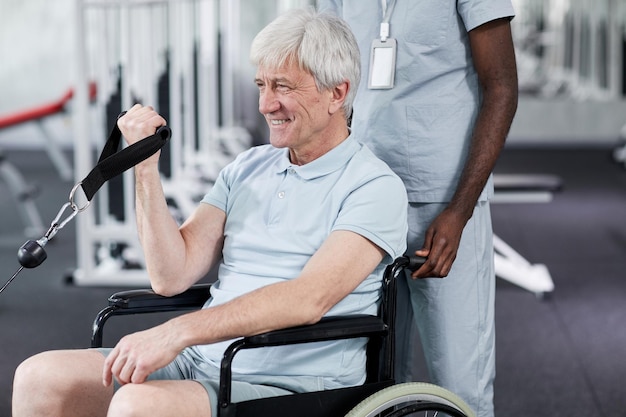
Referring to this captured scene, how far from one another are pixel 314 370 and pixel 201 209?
1.37 feet

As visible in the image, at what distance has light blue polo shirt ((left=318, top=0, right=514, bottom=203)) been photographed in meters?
1.82

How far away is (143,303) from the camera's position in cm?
175

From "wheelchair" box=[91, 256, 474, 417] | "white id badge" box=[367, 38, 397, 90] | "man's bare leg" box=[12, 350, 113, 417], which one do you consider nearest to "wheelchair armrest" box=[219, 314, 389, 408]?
"wheelchair" box=[91, 256, 474, 417]

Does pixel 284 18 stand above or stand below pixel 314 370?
above

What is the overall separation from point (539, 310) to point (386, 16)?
2342mm

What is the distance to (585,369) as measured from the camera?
10.3 feet

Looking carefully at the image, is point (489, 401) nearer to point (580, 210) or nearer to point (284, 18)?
point (284, 18)

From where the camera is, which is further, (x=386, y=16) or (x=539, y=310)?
(x=539, y=310)

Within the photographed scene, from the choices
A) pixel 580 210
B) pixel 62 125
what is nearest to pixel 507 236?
pixel 580 210

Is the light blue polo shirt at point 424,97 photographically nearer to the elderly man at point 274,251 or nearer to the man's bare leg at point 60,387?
the elderly man at point 274,251

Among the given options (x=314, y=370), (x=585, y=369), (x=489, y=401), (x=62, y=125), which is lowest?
(x=62, y=125)

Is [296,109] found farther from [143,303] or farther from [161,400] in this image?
[161,400]

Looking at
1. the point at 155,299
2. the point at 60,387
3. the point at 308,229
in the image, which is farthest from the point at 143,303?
the point at 308,229

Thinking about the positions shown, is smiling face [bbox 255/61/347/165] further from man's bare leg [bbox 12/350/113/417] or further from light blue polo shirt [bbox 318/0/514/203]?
man's bare leg [bbox 12/350/113/417]
